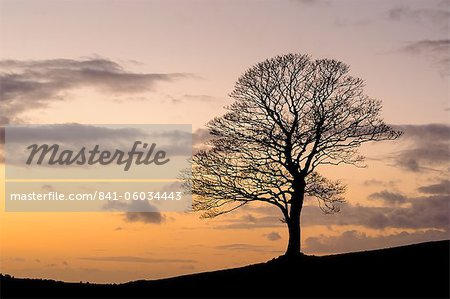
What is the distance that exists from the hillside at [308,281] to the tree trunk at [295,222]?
0.71 meters

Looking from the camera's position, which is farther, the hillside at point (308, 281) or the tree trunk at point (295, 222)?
the tree trunk at point (295, 222)

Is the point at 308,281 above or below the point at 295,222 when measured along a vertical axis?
below

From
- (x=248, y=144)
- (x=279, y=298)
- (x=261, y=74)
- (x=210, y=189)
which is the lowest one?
(x=279, y=298)

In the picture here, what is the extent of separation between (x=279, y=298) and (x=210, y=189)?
1223 centimetres

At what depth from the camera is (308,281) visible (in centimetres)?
3978

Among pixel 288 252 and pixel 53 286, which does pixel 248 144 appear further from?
pixel 53 286

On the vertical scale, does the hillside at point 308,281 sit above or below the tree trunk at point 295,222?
below

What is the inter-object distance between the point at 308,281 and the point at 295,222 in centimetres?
659

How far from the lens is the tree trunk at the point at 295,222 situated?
45.8 meters

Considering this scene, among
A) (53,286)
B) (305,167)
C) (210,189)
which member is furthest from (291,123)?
(53,286)

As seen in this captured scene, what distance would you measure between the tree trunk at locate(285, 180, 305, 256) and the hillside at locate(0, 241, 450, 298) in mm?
711

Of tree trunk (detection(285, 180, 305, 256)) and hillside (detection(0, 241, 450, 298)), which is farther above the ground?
tree trunk (detection(285, 180, 305, 256))

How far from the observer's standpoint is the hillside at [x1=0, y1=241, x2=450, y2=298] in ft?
121

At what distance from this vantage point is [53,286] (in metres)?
42.2
